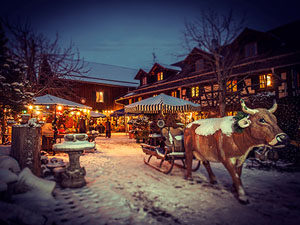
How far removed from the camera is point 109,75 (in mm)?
32562

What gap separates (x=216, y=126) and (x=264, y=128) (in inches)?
36.0

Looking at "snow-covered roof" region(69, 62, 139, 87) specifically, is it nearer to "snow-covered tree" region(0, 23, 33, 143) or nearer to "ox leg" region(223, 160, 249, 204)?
"snow-covered tree" region(0, 23, 33, 143)

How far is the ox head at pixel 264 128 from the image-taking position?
3287 millimetres

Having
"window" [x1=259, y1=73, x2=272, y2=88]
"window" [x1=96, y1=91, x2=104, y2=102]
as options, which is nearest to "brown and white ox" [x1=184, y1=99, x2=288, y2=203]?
"window" [x1=259, y1=73, x2=272, y2=88]

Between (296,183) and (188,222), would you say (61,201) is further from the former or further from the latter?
(296,183)

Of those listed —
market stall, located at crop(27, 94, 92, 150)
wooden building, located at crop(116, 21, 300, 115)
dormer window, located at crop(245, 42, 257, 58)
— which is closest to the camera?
market stall, located at crop(27, 94, 92, 150)

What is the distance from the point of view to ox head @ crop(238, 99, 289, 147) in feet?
10.8

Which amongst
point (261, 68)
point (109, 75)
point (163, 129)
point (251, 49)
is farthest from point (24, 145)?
point (109, 75)

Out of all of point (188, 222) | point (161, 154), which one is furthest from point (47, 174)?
point (188, 222)

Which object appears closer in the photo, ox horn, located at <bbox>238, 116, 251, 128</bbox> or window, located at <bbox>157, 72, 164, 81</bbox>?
ox horn, located at <bbox>238, 116, 251, 128</bbox>

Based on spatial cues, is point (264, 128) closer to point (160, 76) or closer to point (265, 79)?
point (265, 79)

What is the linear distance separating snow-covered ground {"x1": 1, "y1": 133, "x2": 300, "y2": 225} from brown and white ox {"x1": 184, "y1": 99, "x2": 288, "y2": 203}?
0.46m

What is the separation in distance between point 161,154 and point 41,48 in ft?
41.9

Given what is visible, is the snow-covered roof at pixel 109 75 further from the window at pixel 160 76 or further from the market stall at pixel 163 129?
the market stall at pixel 163 129
